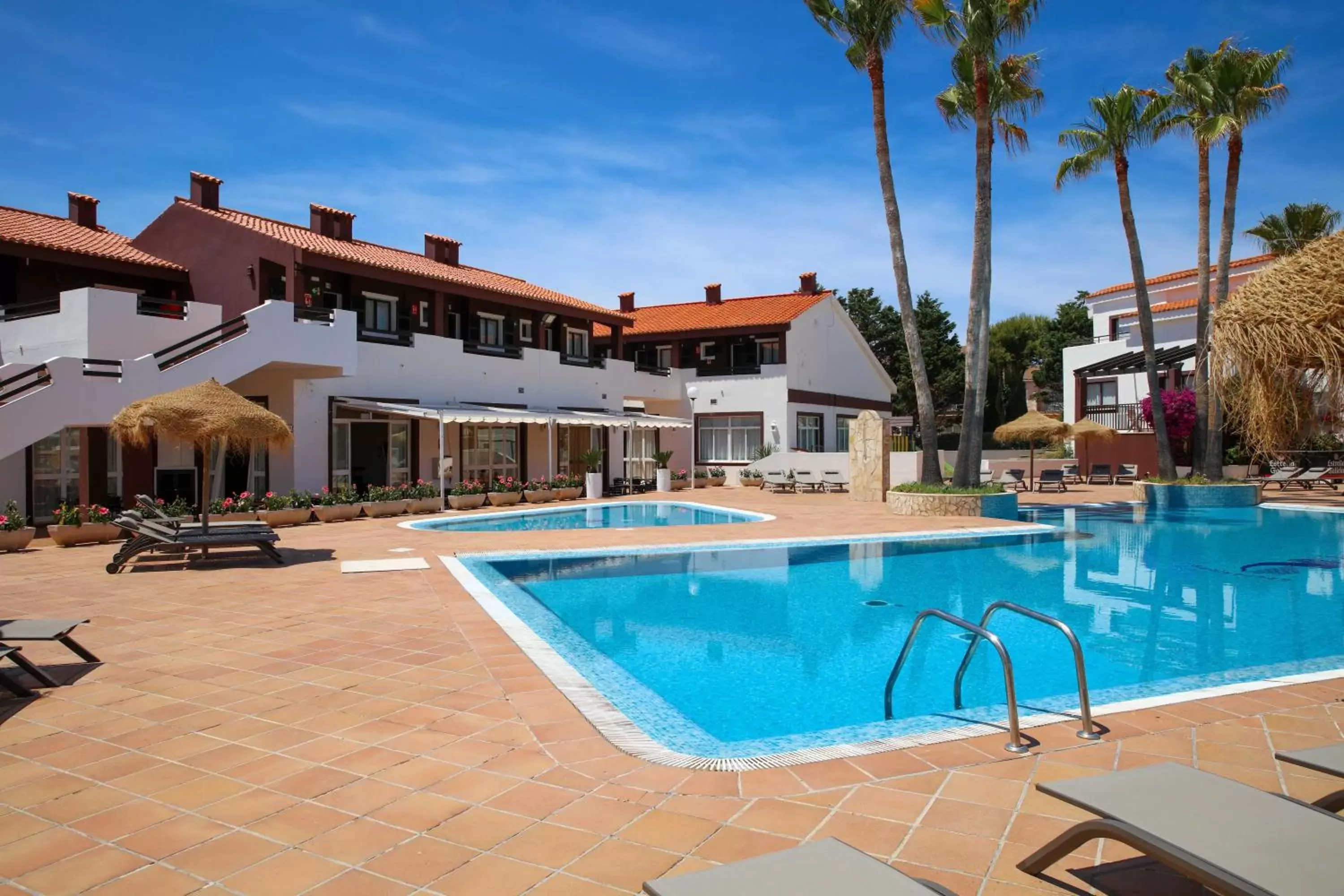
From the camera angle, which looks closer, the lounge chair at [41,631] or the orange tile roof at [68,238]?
the lounge chair at [41,631]

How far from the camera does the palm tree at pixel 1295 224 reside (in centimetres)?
3173

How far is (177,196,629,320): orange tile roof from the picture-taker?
959 inches

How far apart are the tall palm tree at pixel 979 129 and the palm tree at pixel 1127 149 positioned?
4.26m

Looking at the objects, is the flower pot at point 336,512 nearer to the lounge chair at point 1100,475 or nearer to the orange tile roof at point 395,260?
the orange tile roof at point 395,260

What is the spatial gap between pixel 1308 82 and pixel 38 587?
33.0m

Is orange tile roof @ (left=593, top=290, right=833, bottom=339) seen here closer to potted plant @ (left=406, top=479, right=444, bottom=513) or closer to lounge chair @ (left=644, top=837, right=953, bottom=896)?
potted plant @ (left=406, top=479, right=444, bottom=513)

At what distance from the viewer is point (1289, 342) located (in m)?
6.35

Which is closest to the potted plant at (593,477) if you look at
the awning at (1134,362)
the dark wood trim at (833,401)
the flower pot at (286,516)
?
the flower pot at (286,516)

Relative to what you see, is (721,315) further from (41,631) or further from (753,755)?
A: (753,755)

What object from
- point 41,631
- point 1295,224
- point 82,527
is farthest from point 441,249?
point 1295,224

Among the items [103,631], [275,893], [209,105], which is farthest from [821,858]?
[209,105]

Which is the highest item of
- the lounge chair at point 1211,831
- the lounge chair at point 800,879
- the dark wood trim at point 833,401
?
the dark wood trim at point 833,401

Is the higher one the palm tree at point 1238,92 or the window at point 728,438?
the palm tree at point 1238,92

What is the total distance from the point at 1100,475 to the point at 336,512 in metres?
31.9
